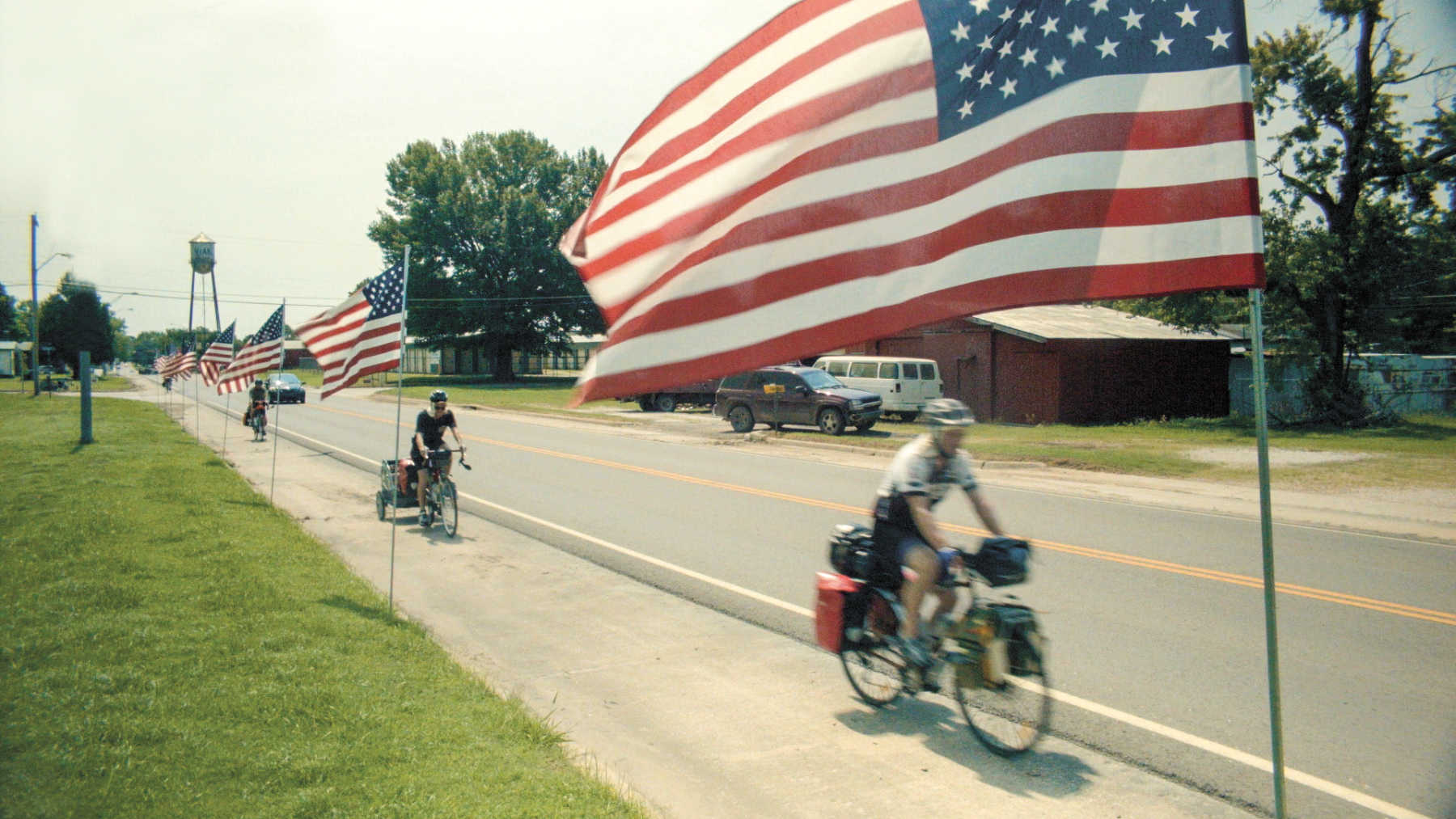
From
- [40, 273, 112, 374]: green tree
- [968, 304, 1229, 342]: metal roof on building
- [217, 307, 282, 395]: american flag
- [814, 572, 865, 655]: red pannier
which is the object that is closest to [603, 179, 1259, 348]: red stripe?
[814, 572, 865, 655]: red pannier

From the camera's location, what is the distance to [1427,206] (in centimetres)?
2830

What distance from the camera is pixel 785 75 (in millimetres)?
3811

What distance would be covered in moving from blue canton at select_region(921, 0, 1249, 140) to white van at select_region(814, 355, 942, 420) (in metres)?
26.3

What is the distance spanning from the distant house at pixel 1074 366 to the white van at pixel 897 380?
87 centimetres

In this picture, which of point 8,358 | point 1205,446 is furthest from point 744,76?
point 8,358

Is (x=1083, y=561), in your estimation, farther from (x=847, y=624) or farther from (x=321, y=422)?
(x=321, y=422)

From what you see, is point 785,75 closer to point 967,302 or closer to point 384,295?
point 967,302

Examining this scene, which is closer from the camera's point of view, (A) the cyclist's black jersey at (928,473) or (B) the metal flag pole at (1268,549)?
(B) the metal flag pole at (1268,549)

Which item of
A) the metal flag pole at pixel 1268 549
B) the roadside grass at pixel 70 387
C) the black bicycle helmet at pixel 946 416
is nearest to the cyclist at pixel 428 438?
the black bicycle helmet at pixel 946 416

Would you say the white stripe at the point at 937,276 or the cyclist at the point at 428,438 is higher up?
the white stripe at the point at 937,276

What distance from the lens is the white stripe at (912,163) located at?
122 inches

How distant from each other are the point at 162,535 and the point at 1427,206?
33.2 metres

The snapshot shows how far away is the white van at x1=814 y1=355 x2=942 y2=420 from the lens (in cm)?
3000

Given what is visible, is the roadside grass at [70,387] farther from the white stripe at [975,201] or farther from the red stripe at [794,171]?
the white stripe at [975,201]
